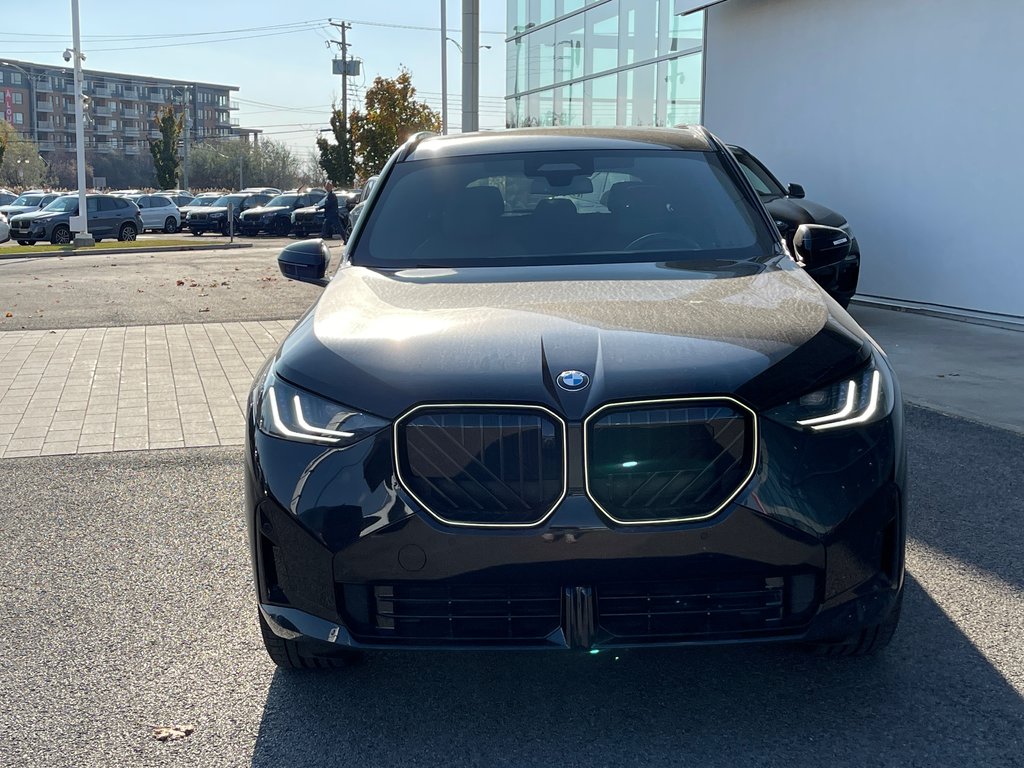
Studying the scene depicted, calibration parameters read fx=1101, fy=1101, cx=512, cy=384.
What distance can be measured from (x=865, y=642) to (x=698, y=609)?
2.18 ft

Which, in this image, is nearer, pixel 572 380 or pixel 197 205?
pixel 572 380

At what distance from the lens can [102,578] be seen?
13.6 ft

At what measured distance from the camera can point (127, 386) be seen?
8008mm

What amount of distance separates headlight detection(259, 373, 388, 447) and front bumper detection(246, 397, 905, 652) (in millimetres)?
34

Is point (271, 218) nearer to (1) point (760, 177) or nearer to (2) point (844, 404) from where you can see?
(1) point (760, 177)

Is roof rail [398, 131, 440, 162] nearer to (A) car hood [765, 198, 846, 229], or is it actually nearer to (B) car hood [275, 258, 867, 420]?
(B) car hood [275, 258, 867, 420]

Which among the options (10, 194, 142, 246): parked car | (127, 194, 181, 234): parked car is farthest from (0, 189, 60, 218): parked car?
(10, 194, 142, 246): parked car

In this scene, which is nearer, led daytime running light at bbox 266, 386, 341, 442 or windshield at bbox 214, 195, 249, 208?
led daytime running light at bbox 266, 386, 341, 442

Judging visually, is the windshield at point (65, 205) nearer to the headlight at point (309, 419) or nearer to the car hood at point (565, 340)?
the car hood at point (565, 340)

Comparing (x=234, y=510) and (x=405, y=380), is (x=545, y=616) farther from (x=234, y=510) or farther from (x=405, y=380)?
(x=234, y=510)

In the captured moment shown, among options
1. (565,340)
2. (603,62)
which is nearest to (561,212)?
(565,340)

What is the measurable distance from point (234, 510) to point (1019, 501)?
355cm

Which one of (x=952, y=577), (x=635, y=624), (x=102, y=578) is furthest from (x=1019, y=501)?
(x=102, y=578)

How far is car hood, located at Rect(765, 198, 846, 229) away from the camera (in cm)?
977
